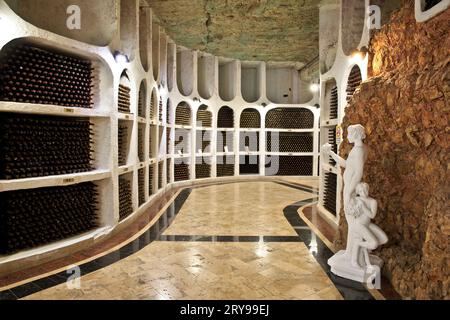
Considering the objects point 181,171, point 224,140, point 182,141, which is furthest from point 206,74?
point 181,171

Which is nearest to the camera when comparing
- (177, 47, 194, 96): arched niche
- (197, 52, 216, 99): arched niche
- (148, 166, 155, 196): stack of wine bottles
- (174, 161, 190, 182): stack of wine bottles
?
(148, 166, 155, 196): stack of wine bottles

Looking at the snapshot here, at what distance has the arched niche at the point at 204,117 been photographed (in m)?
11.6

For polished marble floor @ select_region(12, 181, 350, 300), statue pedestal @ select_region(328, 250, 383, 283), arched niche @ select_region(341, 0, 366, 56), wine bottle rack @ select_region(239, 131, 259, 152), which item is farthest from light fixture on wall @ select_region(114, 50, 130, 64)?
wine bottle rack @ select_region(239, 131, 259, 152)

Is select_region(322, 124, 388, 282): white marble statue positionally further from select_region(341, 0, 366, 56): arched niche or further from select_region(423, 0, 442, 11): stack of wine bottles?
select_region(341, 0, 366, 56): arched niche

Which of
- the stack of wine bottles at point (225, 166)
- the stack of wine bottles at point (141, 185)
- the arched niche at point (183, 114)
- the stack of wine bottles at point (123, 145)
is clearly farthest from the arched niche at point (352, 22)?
the stack of wine bottles at point (225, 166)

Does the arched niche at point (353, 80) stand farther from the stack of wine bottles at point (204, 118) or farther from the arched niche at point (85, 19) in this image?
the stack of wine bottles at point (204, 118)

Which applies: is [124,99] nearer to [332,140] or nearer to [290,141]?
[332,140]

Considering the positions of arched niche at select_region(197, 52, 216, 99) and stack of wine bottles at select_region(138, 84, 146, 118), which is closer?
stack of wine bottles at select_region(138, 84, 146, 118)

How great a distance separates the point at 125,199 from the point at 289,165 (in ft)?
28.4

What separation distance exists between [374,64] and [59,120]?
17.0 feet

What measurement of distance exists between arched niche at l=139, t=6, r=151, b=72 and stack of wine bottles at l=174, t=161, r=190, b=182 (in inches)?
170

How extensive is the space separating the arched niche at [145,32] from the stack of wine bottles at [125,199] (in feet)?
9.50

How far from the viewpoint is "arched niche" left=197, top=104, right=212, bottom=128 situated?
38.1 ft
